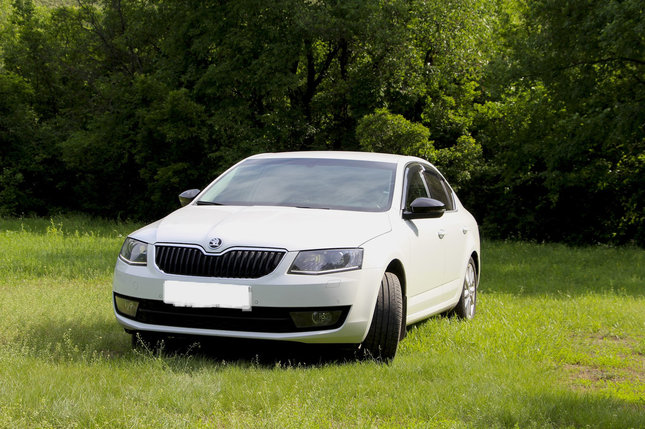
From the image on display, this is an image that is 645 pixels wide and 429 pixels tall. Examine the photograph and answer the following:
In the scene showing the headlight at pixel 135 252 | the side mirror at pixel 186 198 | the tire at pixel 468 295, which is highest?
the side mirror at pixel 186 198

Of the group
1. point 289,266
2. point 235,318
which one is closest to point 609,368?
point 289,266

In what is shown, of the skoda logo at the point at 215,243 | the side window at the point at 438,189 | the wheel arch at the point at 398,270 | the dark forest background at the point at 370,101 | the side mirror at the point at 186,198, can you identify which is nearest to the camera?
the skoda logo at the point at 215,243

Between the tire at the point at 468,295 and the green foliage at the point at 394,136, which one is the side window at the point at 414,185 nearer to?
the tire at the point at 468,295

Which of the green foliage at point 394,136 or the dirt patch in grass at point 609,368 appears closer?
the dirt patch in grass at point 609,368

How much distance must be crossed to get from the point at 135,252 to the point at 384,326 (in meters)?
1.93

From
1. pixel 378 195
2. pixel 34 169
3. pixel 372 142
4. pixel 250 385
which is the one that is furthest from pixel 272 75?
pixel 250 385

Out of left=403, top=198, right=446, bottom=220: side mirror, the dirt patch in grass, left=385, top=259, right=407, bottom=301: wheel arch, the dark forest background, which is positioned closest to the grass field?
the dirt patch in grass

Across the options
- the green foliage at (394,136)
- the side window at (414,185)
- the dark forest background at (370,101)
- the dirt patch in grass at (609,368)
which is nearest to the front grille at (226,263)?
the side window at (414,185)

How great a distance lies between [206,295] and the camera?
5473 millimetres

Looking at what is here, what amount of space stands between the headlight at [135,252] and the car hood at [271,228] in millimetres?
52

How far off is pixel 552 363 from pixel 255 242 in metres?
2.60

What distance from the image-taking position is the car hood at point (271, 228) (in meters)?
5.57

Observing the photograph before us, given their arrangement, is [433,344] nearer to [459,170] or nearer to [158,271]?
[158,271]

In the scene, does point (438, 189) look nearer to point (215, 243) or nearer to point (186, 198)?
point (186, 198)
